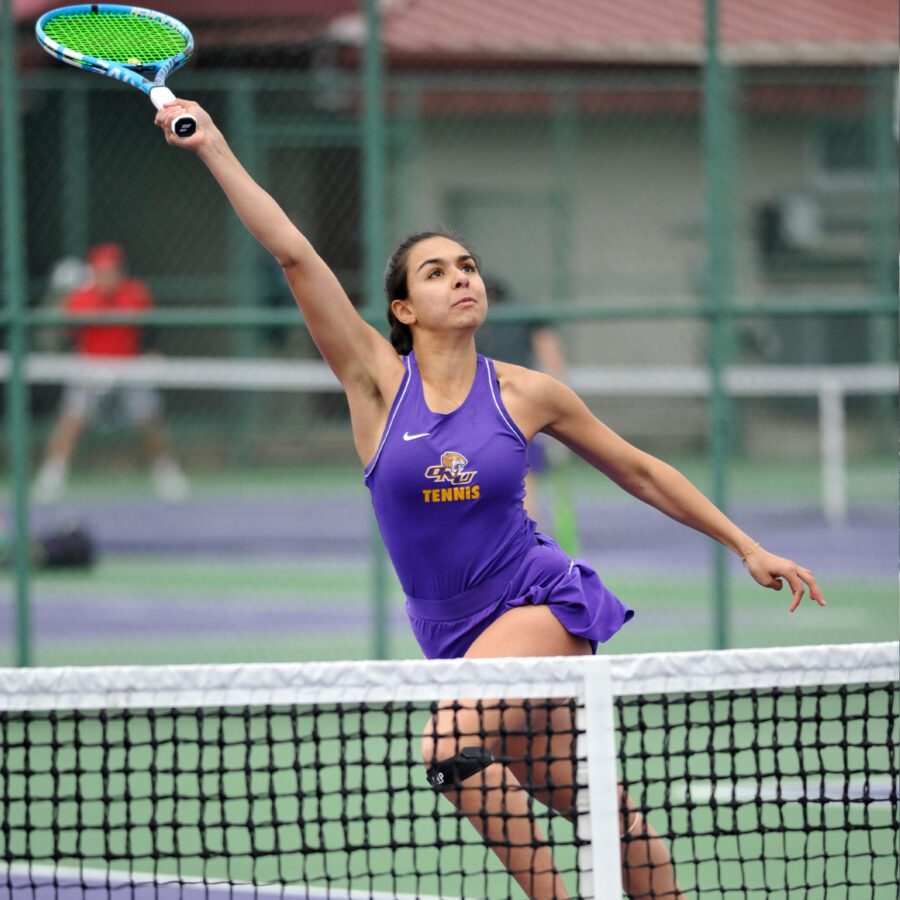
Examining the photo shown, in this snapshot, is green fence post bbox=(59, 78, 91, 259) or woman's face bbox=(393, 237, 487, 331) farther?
green fence post bbox=(59, 78, 91, 259)

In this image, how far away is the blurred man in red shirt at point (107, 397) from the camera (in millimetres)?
12109

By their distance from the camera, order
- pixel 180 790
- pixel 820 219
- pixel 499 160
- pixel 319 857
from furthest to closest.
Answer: pixel 820 219 → pixel 499 160 → pixel 180 790 → pixel 319 857

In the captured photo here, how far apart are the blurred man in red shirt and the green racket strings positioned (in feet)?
25.7

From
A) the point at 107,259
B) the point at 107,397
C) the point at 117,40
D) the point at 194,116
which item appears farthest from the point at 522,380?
the point at 107,397

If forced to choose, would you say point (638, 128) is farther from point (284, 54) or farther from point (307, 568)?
point (307, 568)

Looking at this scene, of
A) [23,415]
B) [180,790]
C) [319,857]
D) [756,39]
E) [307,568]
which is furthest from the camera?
[307,568]

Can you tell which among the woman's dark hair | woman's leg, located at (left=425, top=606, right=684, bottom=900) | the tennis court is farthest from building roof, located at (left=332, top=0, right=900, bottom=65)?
woman's leg, located at (left=425, top=606, right=684, bottom=900)

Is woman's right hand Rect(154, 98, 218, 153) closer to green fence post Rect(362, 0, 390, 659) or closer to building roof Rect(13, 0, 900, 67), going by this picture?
green fence post Rect(362, 0, 390, 659)

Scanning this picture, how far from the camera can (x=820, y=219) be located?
14.8 m

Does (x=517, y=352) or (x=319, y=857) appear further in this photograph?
(x=517, y=352)

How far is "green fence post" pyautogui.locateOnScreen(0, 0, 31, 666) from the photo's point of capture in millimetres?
6504

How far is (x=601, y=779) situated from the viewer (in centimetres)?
326

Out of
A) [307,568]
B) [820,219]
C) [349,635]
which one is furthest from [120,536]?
[820,219]

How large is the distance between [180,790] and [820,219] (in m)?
10.5
